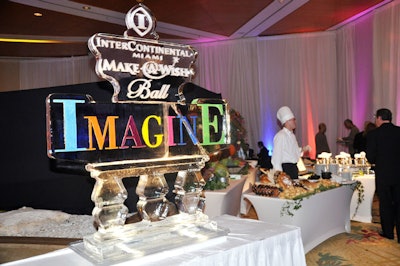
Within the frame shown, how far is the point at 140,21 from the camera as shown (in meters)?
1.66

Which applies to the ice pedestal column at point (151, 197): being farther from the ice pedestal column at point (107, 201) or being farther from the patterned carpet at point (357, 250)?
the patterned carpet at point (357, 250)

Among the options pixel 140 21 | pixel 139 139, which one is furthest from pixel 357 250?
pixel 140 21

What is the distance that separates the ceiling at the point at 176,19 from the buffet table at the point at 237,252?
5.43m

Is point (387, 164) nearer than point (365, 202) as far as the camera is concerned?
Yes

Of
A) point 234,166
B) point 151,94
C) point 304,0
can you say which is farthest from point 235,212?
point 304,0

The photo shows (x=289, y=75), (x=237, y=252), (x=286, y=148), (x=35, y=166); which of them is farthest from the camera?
(x=289, y=75)

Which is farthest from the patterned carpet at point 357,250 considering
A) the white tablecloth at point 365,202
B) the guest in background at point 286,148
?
the guest in background at point 286,148

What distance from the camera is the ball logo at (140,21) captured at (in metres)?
1.64

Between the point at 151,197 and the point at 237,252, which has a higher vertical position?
the point at 151,197

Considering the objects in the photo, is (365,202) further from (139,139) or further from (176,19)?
(176,19)

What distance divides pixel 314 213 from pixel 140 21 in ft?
8.54

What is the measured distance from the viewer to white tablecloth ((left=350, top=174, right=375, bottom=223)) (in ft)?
15.0

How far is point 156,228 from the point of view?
157 centimetres

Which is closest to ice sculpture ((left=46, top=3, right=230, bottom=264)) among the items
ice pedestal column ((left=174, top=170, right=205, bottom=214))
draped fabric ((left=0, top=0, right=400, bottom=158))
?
ice pedestal column ((left=174, top=170, right=205, bottom=214))
